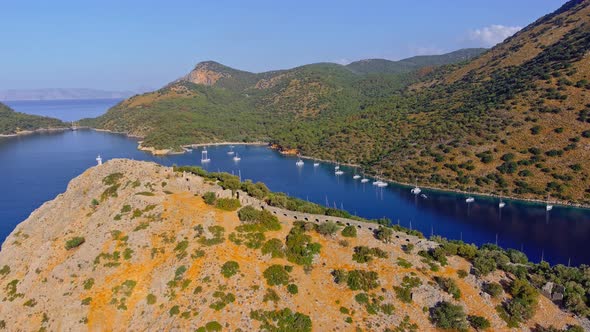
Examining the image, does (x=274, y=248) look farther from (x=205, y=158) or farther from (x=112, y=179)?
(x=205, y=158)

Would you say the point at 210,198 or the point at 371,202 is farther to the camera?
the point at 371,202

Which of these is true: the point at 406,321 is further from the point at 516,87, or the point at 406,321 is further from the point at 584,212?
the point at 516,87

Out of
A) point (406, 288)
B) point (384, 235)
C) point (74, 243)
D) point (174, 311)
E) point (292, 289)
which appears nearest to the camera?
point (174, 311)

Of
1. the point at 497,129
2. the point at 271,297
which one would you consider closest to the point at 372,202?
the point at 497,129

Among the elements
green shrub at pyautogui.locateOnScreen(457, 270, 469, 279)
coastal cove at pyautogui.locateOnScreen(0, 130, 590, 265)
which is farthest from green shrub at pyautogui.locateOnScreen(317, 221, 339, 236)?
coastal cove at pyautogui.locateOnScreen(0, 130, 590, 265)

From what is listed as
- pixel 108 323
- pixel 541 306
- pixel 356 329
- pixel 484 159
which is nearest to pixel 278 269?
pixel 356 329

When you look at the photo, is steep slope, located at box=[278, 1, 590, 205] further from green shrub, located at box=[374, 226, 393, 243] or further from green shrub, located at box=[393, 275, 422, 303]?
green shrub, located at box=[393, 275, 422, 303]

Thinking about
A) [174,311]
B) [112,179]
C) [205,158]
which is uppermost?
[112,179]
